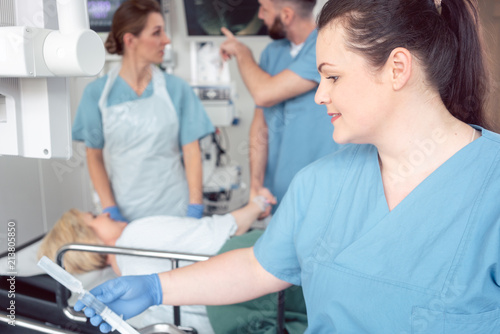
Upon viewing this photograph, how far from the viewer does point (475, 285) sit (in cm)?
75

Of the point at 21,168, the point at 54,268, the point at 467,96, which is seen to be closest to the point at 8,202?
the point at 21,168

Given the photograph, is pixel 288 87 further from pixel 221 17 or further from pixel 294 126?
pixel 221 17

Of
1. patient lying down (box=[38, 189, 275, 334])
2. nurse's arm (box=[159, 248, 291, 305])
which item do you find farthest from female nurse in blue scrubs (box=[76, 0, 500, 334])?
patient lying down (box=[38, 189, 275, 334])

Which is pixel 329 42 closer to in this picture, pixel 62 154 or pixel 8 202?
pixel 62 154

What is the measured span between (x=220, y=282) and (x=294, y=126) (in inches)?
36.3

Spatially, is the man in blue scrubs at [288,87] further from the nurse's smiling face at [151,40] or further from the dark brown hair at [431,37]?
the dark brown hair at [431,37]

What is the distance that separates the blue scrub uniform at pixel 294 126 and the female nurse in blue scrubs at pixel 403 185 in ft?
2.32

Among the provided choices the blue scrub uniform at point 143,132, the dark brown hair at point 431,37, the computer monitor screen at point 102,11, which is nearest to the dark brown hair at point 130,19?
the blue scrub uniform at point 143,132

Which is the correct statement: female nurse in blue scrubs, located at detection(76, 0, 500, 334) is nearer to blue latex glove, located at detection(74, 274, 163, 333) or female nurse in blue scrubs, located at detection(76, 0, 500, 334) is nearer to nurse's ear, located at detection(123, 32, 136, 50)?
blue latex glove, located at detection(74, 274, 163, 333)

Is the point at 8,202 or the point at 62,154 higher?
the point at 62,154

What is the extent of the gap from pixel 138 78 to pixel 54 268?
1.34 m

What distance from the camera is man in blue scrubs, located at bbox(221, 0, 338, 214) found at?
1655 mm

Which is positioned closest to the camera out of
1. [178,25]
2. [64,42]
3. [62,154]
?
[64,42]

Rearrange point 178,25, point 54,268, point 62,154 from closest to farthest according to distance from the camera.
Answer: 1. point 62,154
2. point 54,268
3. point 178,25
